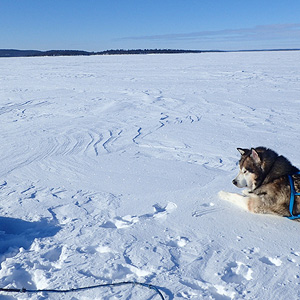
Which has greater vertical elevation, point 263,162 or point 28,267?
Answer: point 263,162

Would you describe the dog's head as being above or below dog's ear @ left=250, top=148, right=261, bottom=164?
below

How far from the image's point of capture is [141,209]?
11.6 feet

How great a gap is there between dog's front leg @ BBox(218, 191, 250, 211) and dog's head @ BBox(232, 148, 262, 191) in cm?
12

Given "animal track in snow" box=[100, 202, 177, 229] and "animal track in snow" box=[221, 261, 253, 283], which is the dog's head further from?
"animal track in snow" box=[221, 261, 253, 283]

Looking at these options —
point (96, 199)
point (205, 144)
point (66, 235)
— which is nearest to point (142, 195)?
point (96, 199)

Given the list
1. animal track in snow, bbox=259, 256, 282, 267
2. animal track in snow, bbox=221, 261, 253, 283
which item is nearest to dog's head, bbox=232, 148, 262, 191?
animal track in snow, bbox=259, 256, 282, 267

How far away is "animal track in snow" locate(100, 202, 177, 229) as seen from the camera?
3.23 m

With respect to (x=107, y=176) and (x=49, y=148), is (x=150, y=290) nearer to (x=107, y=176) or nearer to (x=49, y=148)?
(x=107, y=176)

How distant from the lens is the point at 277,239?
9.46ft

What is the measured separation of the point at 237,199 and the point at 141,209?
38.7 inches

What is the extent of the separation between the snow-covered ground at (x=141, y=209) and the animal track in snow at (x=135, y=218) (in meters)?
0.01

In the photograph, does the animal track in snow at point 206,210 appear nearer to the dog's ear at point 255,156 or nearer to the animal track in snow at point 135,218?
the animal track in snow at point 135,218

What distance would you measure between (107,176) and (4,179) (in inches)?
50.7

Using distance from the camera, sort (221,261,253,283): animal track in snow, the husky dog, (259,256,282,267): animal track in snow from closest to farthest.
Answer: (221,261,253,283): animal track in snow < (259,256,282,267): animal track in snow < the husky dog
